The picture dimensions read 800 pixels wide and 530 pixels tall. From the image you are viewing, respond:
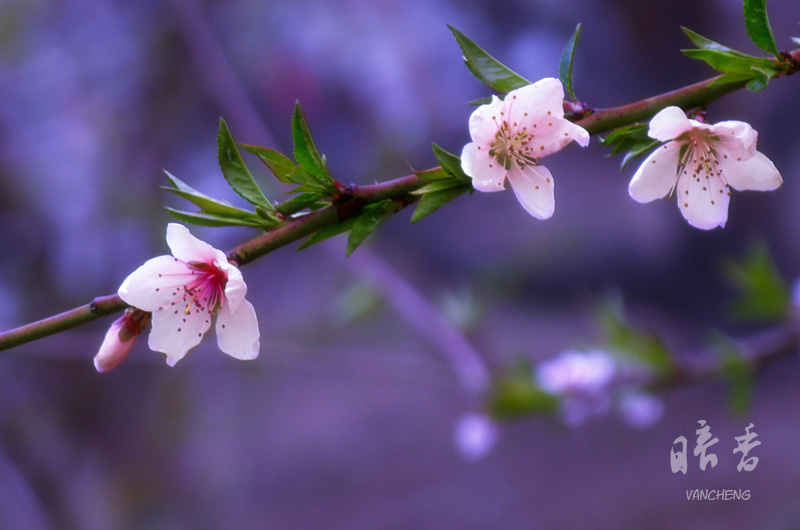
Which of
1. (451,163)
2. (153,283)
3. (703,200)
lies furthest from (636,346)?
(153,283)

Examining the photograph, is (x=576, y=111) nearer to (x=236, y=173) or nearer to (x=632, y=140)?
(x=632, y=140)

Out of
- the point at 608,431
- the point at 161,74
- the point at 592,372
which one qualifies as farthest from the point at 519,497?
the point at 161,74

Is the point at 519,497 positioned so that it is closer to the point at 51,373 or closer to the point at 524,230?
the point at 524,230

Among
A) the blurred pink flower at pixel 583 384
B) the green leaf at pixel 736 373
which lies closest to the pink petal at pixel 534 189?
the green leaf at pixel 736 373

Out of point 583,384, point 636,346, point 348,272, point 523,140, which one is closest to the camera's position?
point 523,140

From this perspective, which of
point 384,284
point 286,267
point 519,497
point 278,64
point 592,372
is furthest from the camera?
point 286,267
